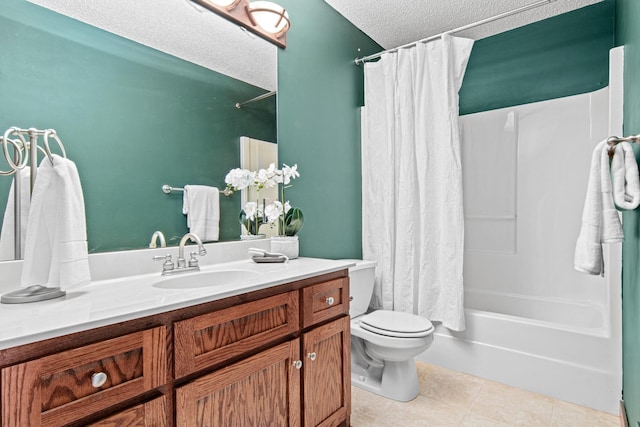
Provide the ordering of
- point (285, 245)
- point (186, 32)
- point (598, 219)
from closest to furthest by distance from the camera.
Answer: point (598, 219)
point (186, 32)
point (285, 245)

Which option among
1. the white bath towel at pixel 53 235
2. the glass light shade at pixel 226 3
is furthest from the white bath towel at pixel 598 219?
the glass light shade at pixel 226 3

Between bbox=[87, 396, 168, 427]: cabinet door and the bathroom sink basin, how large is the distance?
447mm

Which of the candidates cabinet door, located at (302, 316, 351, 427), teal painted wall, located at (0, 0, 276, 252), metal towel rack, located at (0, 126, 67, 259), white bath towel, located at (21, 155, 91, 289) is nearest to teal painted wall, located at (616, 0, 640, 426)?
cabinet door, located at (302, 316, 351, 427)

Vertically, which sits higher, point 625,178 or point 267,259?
point 625,178

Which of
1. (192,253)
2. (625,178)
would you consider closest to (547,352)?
(625,178)

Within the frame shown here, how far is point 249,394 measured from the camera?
1.15 meters

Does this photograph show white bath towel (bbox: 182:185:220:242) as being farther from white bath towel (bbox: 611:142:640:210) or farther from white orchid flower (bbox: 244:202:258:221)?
white bath towel (bbox: 611:142:640:210)

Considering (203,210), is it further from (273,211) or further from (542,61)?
(542,61)

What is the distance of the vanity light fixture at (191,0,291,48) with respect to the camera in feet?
5.68

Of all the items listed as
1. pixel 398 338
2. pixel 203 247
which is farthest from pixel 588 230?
pixel 203 247

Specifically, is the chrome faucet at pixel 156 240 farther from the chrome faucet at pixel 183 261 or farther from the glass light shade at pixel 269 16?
the glass light shade at pixel 269 16

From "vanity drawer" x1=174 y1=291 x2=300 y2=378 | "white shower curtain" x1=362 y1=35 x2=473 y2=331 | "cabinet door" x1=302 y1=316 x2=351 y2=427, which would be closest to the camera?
"vanity drawer" x1=174 y1=291 x2=300 y2=378

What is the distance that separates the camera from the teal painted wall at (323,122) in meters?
2.16

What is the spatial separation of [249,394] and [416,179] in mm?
1788
